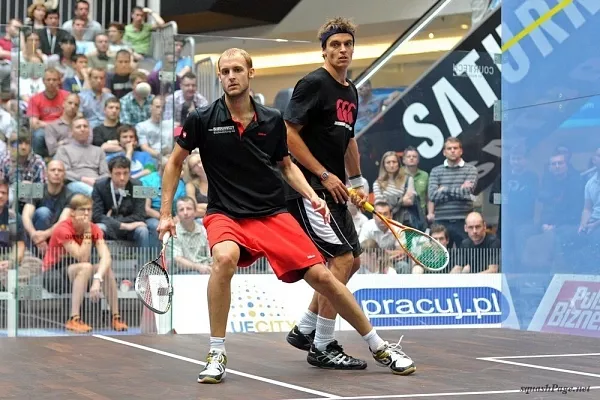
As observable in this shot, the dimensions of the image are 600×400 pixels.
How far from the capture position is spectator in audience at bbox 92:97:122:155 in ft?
31.0

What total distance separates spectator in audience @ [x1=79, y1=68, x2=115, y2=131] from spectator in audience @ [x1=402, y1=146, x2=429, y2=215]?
8.57 feet

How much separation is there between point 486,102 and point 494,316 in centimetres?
219

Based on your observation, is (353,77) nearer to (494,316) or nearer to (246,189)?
(494,316)

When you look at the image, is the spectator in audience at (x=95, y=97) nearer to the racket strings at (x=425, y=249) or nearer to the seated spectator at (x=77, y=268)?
the seated spectator at (x=77, y=268)

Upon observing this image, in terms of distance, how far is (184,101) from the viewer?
30.8 feet

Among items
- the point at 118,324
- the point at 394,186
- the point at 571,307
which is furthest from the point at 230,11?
the point at 571,307

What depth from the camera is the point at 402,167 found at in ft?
33.7

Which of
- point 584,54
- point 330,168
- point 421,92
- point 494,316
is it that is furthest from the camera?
point 421,92

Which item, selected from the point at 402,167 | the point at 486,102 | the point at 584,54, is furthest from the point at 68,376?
the point at 486,102

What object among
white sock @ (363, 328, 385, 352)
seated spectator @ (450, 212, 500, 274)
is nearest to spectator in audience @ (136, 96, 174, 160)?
seated spectator @ (450, 212, 500, 274)

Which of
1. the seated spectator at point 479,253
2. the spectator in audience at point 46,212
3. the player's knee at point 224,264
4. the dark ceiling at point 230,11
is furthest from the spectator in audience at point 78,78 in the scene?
the dark ceiling at point 230,11

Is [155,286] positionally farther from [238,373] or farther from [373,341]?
[373,341]

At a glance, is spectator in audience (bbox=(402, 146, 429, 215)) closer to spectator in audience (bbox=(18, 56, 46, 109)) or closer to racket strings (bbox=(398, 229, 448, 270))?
spectator in audience (bbox=(18, 56, 46, 109))

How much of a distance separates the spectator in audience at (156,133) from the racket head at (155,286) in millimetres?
3679
